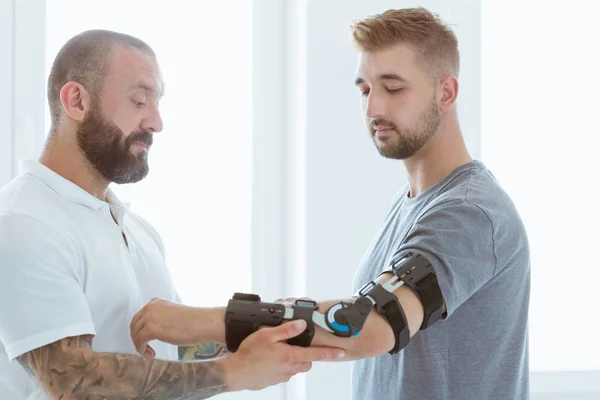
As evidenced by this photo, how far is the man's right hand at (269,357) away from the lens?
147 cm

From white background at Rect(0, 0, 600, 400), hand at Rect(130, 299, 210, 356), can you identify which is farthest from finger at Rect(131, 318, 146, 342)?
white background at Rect(0, 0, 600, 400)

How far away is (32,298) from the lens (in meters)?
1.41

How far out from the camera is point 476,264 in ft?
4.88

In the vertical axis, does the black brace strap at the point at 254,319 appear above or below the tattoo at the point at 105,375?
above

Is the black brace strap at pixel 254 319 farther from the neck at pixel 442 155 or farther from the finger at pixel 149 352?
the neck at pixel 442 155

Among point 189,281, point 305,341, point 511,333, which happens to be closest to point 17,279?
point 305,341

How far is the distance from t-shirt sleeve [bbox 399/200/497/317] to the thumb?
259 millimetres

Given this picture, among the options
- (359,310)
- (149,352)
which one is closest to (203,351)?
(149,352)

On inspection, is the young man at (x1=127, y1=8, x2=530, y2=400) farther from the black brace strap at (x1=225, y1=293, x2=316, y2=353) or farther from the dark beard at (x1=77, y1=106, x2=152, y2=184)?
the dark beard at (x1=77, y1=106, x2=152, y2=184)

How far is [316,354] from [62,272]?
0.54 m

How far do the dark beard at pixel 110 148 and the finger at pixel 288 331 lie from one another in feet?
1.81

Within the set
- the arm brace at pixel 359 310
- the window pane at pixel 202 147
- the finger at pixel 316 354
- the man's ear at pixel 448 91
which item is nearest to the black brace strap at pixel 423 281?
the arm brace at pixel 359 310

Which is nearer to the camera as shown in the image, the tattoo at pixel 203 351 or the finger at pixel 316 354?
the finger at pixel 316 354

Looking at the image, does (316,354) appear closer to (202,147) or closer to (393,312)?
(393,312)
